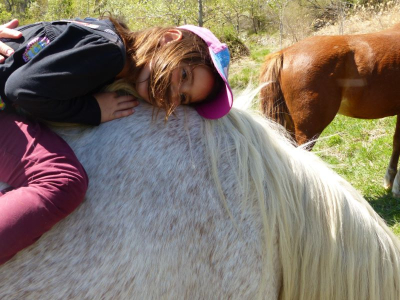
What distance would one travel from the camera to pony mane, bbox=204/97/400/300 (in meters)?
1.54

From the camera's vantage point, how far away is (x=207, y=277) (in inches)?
57.2

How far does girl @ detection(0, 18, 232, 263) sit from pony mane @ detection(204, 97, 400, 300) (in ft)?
0.70

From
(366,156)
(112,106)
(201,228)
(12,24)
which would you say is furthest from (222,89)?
(366,156)

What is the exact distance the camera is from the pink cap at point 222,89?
157 centimetres

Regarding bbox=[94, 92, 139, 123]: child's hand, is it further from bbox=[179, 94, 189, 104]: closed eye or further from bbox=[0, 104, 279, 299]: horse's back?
bbox=[179, 94, 189, 104]: closed eye

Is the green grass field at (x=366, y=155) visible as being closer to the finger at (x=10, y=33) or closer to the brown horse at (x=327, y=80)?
the brown horse at (x=327, y=80)

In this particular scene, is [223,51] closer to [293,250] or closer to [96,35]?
[96,35]

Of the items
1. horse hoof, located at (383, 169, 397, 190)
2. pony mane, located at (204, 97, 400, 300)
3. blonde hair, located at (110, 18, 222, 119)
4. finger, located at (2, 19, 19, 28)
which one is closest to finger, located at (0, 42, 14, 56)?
finger, located at (2, 19, 19, 28)

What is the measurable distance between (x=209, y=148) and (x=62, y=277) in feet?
2.11

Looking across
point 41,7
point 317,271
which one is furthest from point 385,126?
point 41,7

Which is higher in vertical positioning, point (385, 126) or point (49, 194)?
point (49, 194)

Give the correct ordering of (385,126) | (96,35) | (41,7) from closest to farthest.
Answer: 1. (96,35)
2. (385,126)
3. (41,7)

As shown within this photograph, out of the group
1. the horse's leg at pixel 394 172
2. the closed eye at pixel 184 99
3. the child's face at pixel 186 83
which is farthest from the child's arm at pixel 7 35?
the horse's leg at pixel 394 172

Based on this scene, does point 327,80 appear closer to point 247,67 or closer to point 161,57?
point 161,57
